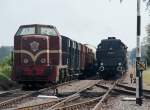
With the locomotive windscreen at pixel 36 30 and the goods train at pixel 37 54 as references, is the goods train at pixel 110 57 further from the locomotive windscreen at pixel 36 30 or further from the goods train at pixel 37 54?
the locomotive windscreen at pixel 36 30

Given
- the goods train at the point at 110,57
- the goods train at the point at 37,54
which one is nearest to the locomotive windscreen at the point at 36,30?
the goods train at the point at 37,54

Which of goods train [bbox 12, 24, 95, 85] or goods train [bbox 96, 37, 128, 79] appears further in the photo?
goods train [bbox 96, 37, 128, 79]

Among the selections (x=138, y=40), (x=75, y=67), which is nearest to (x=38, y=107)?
(x=138, y=40)

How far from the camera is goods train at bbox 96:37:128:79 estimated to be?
3653 cm

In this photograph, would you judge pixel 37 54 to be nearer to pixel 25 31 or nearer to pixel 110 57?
pixel 25 31

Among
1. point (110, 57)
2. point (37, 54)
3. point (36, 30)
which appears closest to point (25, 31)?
point (36, 30)

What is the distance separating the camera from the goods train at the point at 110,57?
36.5m

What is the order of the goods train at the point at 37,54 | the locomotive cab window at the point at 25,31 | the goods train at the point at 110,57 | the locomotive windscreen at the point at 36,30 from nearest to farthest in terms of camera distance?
the goods train at the point at 37,54
the locomotive windscreen at the point at 36,30
the locomotive cab window at the point at 25,31
the goods train at the point at 110,57

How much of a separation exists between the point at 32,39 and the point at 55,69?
1.98 m

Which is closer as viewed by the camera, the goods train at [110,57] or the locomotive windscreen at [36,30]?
the locomotive windscreen at [36,30]

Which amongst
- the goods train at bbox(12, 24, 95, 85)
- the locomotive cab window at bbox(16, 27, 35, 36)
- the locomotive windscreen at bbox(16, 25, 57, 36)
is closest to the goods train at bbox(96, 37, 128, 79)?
the goods train at bbox(12, 24, 95, 85)

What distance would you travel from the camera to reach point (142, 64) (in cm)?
1698

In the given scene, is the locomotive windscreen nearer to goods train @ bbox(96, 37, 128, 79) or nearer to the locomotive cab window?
the locomotive cab window

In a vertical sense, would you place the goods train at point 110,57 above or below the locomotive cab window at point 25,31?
below
